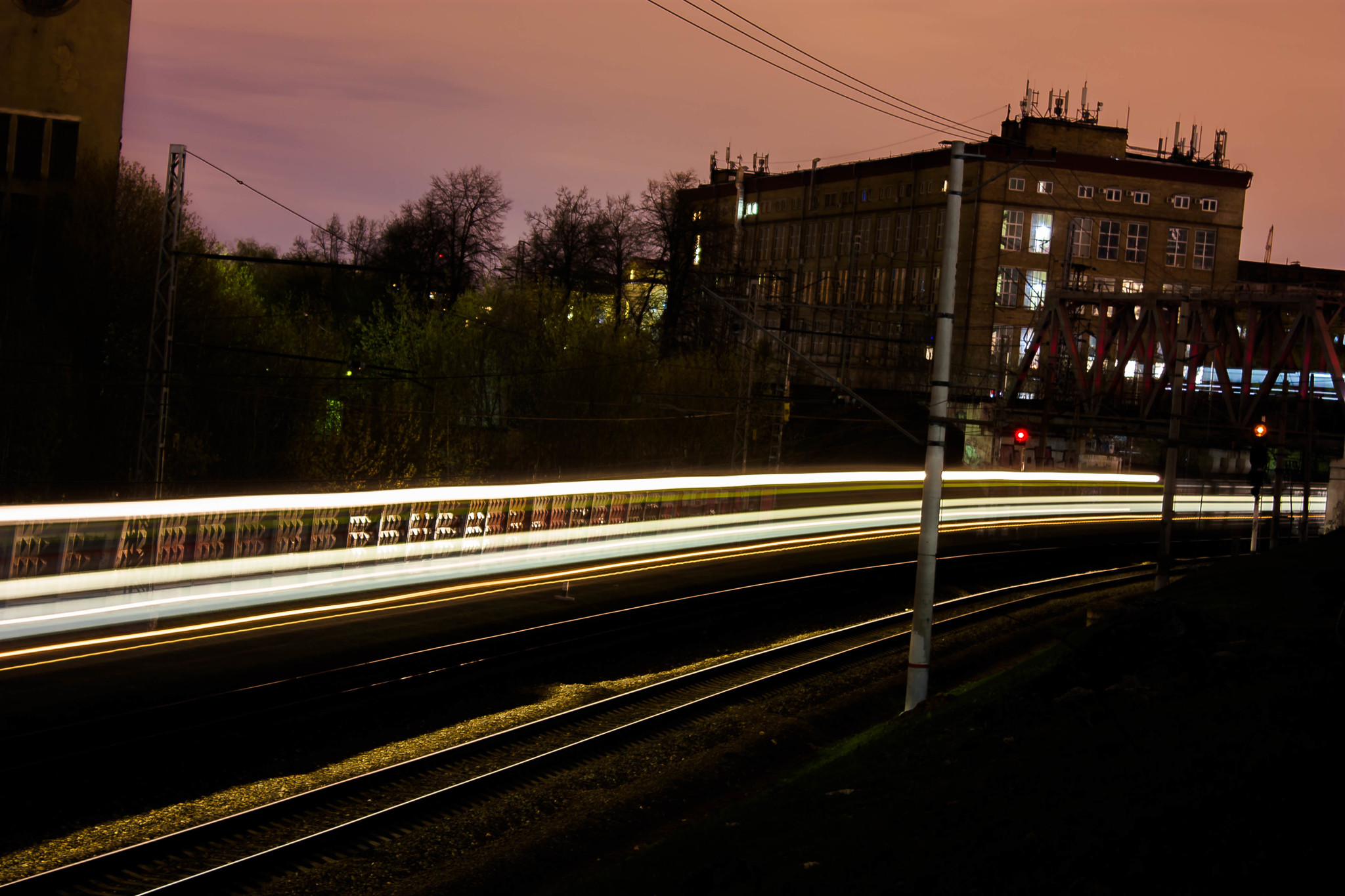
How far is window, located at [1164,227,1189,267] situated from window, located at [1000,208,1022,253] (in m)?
10.2

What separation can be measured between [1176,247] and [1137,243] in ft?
8.79

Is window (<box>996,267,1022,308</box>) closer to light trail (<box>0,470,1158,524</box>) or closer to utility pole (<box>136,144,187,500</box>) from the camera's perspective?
light trail (<box>0,470,1158,524</box>)

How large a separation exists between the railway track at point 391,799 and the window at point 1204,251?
61.5m

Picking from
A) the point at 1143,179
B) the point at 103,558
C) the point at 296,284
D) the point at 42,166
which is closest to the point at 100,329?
the point at 42,166

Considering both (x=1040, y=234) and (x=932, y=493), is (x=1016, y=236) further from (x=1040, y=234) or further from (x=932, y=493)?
(x=932, y=493)

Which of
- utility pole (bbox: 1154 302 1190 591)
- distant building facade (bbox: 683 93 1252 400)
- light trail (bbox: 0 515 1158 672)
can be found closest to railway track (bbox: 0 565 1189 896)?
light trail (bbox: 0 515 1158 672)

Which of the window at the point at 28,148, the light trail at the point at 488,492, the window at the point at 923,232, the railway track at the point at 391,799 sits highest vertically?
the window at the point at 923,232

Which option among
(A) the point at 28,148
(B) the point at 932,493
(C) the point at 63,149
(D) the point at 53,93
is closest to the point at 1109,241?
(C) the point at 63,149

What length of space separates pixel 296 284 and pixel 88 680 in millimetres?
70947

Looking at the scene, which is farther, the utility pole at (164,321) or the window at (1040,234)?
the window at (1040,234)

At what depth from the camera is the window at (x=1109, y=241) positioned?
70.4m

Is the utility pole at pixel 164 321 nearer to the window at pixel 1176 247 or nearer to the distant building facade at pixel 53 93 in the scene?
the distant building facade at pixel 53 93

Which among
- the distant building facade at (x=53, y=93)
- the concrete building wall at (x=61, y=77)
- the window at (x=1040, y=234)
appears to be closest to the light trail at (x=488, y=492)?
the distant building facade at (x=53, y=93)

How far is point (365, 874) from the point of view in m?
10.5
